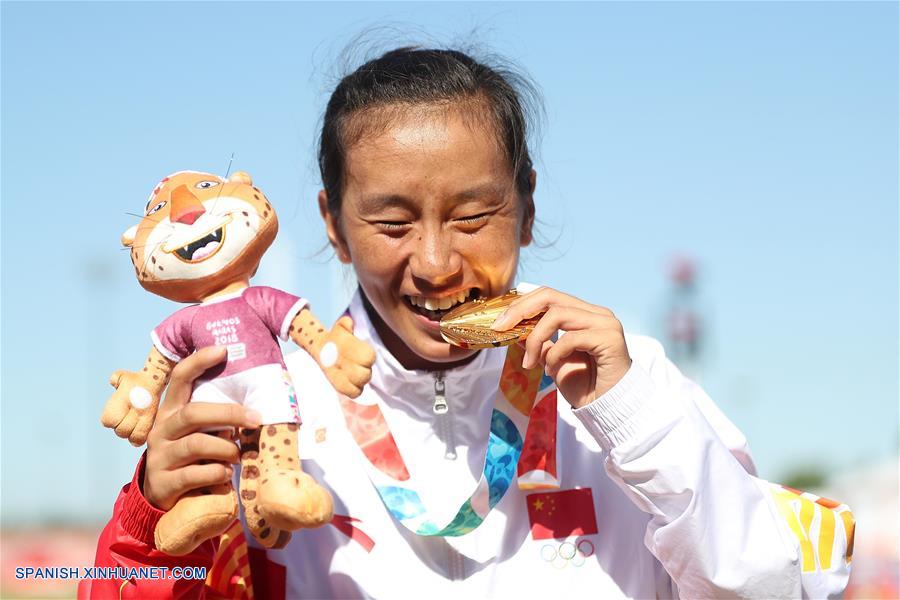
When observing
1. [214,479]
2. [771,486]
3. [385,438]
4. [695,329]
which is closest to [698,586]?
[771,486]

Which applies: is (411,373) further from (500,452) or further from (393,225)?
(393,225)

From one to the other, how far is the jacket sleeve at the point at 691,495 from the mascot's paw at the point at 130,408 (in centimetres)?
109

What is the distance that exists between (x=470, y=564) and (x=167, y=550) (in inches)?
35.1

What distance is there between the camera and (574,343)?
250 centimetres

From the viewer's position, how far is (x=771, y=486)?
9.06ft

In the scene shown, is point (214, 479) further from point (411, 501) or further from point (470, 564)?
point (470, 564)

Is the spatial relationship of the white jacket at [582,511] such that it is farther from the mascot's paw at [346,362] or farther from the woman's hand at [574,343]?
the mascot's paw at [346,362]

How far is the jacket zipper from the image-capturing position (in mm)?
3029

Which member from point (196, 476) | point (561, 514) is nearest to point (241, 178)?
point (196, 476)

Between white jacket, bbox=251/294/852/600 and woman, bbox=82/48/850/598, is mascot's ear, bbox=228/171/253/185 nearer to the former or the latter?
woman, bbox=82/48/850/598

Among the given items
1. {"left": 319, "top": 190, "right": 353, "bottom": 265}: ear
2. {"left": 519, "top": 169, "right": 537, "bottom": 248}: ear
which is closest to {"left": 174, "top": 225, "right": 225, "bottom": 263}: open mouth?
{"left": 319, "top": 190, "right": 353, "bottom": 265}: ear

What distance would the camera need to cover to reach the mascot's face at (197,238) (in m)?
2.46

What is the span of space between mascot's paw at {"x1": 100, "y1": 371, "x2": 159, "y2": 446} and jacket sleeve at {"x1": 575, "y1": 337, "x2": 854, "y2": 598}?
1086 millimetres

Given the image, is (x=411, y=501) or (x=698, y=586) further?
(x=411, y=501)
